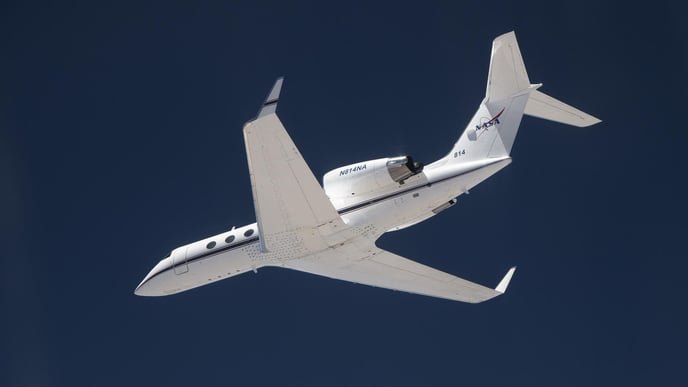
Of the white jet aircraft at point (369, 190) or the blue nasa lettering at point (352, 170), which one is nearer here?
the white jet aircraft at point (369, 190)

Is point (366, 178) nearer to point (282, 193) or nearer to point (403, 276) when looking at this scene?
point (282, 193)

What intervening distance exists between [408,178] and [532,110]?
12.4 ft

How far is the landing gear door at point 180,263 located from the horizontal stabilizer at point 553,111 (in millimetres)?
10477

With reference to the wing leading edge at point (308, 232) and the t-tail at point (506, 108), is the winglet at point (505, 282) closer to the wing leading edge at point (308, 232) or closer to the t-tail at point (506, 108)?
the wing leading edge at point (308, 232)

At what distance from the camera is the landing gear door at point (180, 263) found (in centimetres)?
2459

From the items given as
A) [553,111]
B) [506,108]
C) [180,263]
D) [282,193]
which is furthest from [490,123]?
[180,263]

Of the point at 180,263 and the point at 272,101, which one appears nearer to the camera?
the point at 272,101

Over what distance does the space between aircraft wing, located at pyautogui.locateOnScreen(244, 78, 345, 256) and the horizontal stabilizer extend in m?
5.91

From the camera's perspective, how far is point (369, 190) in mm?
22594

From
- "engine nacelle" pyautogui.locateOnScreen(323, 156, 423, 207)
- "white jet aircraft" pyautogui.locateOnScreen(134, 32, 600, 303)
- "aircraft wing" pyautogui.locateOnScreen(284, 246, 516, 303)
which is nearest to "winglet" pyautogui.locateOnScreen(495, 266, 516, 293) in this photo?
"aircraft wing" pyautogui.locateOnScreen(284, 246, 516, 303)

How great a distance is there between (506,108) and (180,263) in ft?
33.5

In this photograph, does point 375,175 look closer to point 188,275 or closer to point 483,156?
point 483,156

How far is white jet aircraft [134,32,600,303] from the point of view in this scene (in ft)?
70.3

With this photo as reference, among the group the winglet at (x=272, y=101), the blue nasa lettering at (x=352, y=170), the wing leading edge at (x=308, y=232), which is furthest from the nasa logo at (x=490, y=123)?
the winglet at (x=272, y=101)
